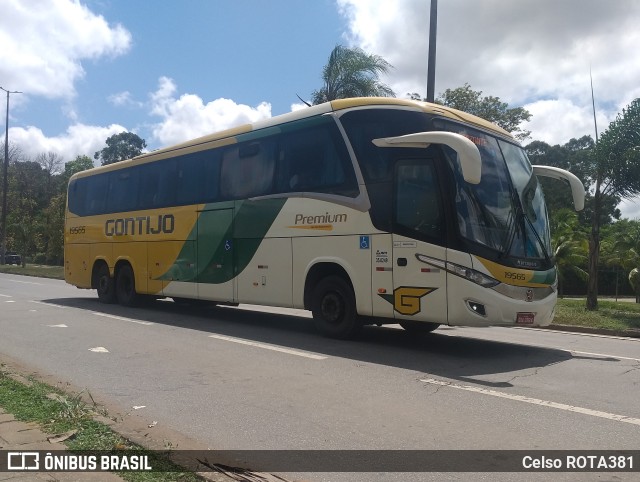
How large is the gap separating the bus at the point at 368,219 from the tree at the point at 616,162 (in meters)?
7.16

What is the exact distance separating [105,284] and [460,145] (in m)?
12.0

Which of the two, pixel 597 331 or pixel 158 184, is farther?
pixel 158 184

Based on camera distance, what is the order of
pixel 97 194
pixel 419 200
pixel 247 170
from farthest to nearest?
pixel 97 194, pixel 247 170, pixel 419 200

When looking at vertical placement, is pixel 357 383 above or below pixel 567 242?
below

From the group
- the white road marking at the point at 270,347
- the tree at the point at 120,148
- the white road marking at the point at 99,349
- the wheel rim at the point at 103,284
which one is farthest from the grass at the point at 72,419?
the tree at the point at 120,148

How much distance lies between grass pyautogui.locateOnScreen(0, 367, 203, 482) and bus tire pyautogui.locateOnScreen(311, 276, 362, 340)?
459 cm

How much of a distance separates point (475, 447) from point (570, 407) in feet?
5.87

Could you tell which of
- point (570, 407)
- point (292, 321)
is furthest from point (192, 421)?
point (292, 321)

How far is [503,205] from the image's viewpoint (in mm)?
8750

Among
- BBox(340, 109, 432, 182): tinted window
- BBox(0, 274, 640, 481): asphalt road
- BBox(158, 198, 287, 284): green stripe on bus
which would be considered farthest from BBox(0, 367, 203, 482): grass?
BBox(158, 198, 287, 284): green stripe on bus

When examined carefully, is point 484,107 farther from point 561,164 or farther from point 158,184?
point 561,164

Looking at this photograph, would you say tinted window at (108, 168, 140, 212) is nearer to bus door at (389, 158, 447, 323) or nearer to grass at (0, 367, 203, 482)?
bus door at (389, 158, 447, 323)

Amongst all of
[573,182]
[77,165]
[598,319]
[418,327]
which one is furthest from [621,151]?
[77,165]

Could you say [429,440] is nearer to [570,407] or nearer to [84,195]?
[570,407]
